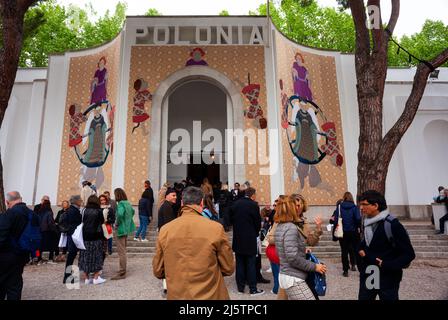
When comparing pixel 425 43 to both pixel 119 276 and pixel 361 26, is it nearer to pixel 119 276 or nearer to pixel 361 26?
pixel 361 26

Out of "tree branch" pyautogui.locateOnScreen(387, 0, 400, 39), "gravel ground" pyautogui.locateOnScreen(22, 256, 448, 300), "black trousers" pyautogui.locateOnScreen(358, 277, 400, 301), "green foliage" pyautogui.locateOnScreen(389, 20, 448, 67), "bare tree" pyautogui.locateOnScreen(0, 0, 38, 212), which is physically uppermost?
"green foliage" pyautogui.locateOnScreen(389, 20, 448, 67)

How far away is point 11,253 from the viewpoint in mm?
3777

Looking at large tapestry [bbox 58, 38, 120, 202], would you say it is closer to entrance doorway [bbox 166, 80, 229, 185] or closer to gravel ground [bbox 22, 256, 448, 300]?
entrance doorway [bbox 166, 80, 229, 185]

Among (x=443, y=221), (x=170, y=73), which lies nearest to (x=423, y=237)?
(x=443, y=221)

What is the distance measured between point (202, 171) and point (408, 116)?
12.5 metres

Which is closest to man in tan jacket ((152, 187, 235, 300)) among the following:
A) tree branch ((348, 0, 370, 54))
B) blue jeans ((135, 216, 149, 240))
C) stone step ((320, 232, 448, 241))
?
blue jeans ((135, 216, 149, 240))

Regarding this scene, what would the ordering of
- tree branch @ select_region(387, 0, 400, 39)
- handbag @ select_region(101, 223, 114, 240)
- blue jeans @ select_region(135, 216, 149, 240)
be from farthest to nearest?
blue jeans @ select_region(135, 216, 149, 240) → tree branch @ select_region(387, 0, 400, 39) → handbag @ select_region(101, 223, 114, 240)

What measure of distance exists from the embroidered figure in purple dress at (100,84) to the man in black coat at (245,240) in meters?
9.80

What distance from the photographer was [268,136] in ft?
38.6

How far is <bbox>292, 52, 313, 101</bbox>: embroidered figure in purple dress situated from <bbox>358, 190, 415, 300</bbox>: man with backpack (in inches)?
407

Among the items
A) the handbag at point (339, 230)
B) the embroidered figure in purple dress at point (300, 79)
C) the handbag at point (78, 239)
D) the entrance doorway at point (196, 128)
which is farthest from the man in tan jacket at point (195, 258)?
the entrance doorway at point (196, 128)

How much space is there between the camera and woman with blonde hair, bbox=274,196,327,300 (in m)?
2.80

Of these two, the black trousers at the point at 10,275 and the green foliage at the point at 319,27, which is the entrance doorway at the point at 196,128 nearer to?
the green foliage at the point at 319,27
